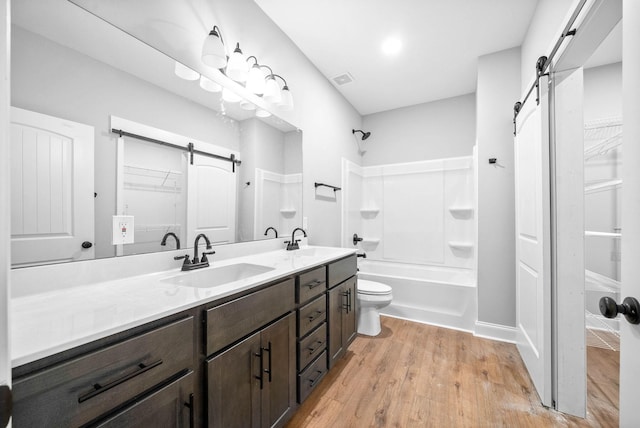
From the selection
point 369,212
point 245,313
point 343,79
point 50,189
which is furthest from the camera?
point 369,212

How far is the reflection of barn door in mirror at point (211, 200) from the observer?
4.94 ft

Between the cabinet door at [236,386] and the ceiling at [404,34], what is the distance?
7.48 ft

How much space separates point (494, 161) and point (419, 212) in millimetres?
1226

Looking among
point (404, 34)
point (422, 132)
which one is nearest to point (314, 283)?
point (404, 34)

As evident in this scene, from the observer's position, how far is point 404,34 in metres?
2.23

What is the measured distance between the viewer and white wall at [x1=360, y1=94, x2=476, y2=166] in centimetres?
329

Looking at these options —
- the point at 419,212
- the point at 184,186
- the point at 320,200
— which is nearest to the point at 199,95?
the point at 184,186

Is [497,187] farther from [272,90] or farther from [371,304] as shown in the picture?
[272,90]

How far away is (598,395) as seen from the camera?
1645 mm

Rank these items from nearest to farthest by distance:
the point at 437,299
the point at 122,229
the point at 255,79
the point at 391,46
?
the point at 122,229 < the point at 255,79 < the point at 391,46 < the point at 437,299

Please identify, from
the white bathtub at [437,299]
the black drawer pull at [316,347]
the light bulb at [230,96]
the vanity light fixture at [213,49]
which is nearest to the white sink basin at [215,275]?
the black drawer pull at [316,347]

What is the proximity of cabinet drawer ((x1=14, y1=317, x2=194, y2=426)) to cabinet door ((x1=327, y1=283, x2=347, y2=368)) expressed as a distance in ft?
3.63

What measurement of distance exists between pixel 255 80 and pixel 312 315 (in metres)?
1.60

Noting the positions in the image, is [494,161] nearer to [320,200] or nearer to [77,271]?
[320,200]
